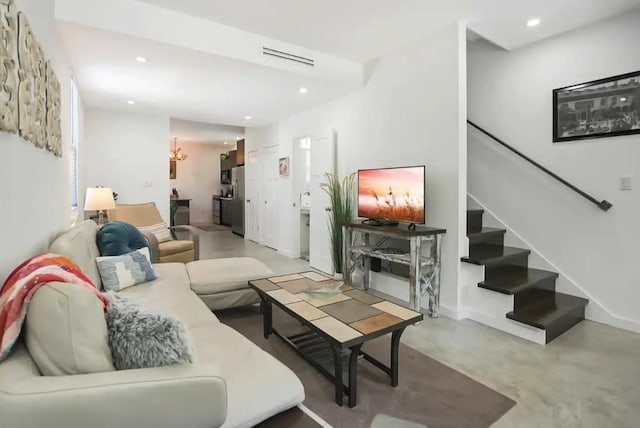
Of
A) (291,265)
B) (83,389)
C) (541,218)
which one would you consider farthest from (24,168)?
(541,218)

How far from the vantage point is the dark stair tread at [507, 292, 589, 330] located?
262 cm

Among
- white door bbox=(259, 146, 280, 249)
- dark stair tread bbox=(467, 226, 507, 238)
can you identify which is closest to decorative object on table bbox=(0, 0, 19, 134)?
dark stair tread bbox=(467, 226, 507, 238)

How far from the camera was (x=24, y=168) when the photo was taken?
1.66 meters

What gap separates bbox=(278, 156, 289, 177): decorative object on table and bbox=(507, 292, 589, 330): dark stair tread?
Answer: 13.3ft

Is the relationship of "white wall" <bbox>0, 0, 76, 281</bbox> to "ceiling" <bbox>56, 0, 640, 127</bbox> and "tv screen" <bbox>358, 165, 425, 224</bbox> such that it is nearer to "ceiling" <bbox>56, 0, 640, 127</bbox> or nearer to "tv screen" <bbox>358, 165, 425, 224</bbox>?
"ceiling" <bbox>56, 0, 640, 127</bbox>

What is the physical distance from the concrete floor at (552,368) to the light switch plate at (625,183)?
1216 millimetres

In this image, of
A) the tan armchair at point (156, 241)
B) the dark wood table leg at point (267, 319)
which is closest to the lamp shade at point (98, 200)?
the tan armchair at point (156, 241)

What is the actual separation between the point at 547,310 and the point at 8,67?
3772 mm

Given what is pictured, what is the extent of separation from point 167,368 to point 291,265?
4.06 m

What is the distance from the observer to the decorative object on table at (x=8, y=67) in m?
1.28

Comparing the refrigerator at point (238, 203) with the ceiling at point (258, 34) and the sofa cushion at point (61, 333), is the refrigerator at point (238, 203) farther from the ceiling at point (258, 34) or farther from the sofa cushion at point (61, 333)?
the sofa cushion at point (61, 333)

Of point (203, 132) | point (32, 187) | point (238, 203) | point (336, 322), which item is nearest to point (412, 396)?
point (336, 322)

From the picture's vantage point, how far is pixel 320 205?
192 inches

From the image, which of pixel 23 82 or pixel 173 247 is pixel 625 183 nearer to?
pixel 23 82
